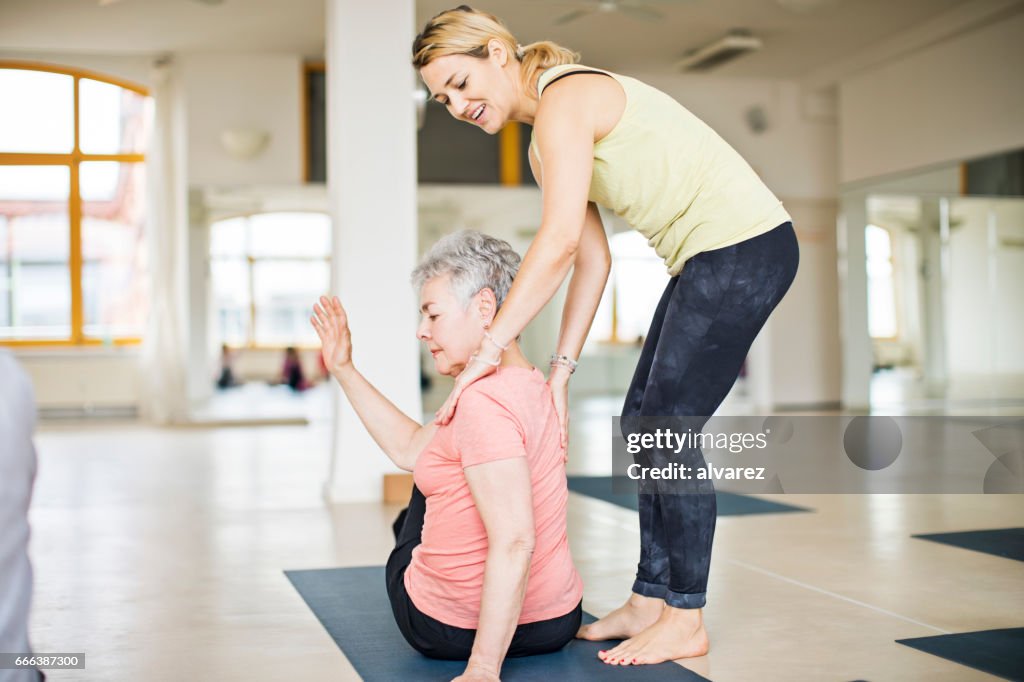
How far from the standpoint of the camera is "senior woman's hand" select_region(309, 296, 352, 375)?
1830mm

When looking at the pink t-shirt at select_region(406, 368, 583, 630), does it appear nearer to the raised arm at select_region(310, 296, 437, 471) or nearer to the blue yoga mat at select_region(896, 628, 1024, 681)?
the raised arm at select_region(310, 296, 437, 471)

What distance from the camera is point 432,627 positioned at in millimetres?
1896

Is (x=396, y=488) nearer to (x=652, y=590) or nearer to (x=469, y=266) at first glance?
(x=652, y=590)

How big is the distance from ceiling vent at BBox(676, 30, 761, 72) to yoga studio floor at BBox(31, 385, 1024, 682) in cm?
560

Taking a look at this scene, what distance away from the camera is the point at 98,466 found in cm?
593

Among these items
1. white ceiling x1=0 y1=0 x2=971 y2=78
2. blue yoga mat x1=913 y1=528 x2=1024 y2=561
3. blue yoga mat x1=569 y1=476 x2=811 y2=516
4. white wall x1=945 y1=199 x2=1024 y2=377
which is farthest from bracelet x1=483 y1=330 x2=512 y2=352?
white wall x1=945 y1=199 x2=1024 y2=377

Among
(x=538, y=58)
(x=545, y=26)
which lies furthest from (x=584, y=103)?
(x=545, y=26)

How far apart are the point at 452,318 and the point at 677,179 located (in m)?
0.50

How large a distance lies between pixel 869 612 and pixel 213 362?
831 cm

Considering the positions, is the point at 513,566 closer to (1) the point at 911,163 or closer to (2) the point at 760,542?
(2) the point at 760,542

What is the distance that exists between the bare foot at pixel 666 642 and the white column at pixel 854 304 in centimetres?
846

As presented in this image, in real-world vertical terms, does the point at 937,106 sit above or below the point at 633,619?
above

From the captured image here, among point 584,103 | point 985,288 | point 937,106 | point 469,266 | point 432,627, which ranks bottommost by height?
point 432,627

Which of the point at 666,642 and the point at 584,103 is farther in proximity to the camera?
→ the point at 666,642
